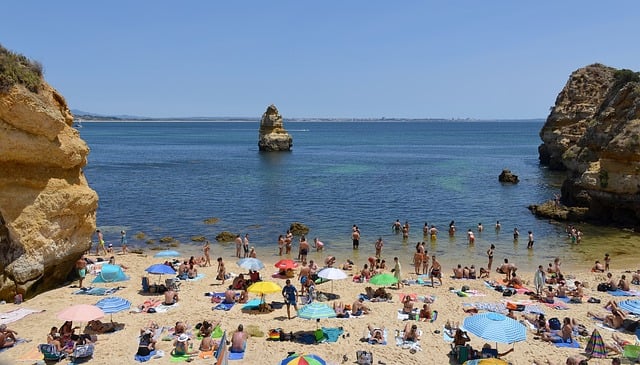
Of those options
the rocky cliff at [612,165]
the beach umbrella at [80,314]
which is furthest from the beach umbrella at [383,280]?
the rocky cliff at [612,165]

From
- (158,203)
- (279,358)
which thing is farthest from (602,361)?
(158,203)

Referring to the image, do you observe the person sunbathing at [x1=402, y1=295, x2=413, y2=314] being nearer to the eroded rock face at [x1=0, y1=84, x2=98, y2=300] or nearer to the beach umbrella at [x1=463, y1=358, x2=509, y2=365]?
the beach umbrella at [x1=463, y1=358, x2=509, y2=365]

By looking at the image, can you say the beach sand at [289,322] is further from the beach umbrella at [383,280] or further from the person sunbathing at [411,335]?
the beach umbrella at [383,280]

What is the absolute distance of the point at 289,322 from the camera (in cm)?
1650

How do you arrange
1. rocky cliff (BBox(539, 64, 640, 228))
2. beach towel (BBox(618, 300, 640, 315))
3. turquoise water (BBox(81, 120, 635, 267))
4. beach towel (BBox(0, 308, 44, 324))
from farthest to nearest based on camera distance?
rocky cliff (BBox(539, 64, 640, 228))
turquoise water (BBox(81, 120, 635, 267))
beach towel (BBox(618, 300, 640, 315))
beach towel (BBox(0, 308, 44, 324))

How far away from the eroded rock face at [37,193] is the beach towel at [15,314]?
1.20 m

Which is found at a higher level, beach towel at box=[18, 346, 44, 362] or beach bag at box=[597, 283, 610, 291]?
beach towel at box=[18, 346, 44, 362]

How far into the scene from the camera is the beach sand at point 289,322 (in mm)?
13906

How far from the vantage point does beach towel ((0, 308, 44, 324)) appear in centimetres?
1556

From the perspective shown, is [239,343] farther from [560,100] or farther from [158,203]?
[560,100]

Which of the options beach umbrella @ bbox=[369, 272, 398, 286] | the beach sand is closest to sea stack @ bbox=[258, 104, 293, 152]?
the beach sand

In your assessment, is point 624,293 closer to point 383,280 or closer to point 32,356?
point 383,280

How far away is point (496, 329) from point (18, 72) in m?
17.2

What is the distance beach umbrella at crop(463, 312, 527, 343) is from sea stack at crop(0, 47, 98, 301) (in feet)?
48.5
